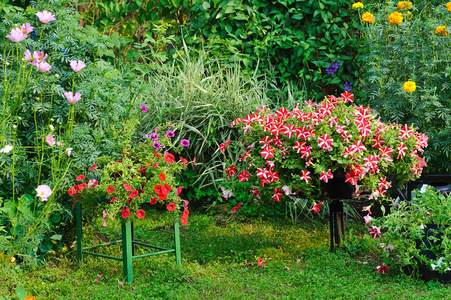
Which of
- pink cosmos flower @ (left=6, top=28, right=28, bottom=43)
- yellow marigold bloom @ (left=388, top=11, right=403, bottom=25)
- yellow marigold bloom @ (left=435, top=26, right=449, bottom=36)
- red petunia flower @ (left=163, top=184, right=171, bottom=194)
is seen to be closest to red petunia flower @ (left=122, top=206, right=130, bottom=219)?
red petunia flower @ (left=163, top=184, right=171, bottom=194)

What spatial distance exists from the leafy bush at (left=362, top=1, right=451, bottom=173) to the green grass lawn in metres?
1.41

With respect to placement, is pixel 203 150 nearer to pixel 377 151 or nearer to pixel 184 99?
pixel 184 99

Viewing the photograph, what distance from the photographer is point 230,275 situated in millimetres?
2795

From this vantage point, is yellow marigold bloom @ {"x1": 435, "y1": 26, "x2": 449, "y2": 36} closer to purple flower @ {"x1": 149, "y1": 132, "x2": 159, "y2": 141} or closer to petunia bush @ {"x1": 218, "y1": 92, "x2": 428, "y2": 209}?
petunia bush @ {"x1": 218, "y1": 92, "x2": 428, "y2": 209}

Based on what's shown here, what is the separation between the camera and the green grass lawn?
245 cm

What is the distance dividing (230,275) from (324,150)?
36.0 inches

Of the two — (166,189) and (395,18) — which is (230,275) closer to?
(166,189)

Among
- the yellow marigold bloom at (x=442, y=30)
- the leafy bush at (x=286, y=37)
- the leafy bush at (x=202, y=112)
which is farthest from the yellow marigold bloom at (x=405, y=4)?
the leafy bush at (x=202, y=112)

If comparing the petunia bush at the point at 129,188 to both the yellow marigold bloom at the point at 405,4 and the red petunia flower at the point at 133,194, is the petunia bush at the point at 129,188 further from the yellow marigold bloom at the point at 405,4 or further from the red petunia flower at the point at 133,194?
the yellow marigold bloom at the point at 405,4

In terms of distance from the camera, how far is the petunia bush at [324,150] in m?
2.81

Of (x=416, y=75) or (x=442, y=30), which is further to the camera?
(x=416, y=75)

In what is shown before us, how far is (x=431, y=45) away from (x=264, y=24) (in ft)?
5.41

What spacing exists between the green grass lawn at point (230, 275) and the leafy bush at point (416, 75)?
141 cm

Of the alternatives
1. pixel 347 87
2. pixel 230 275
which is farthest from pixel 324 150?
pixel 347 87
